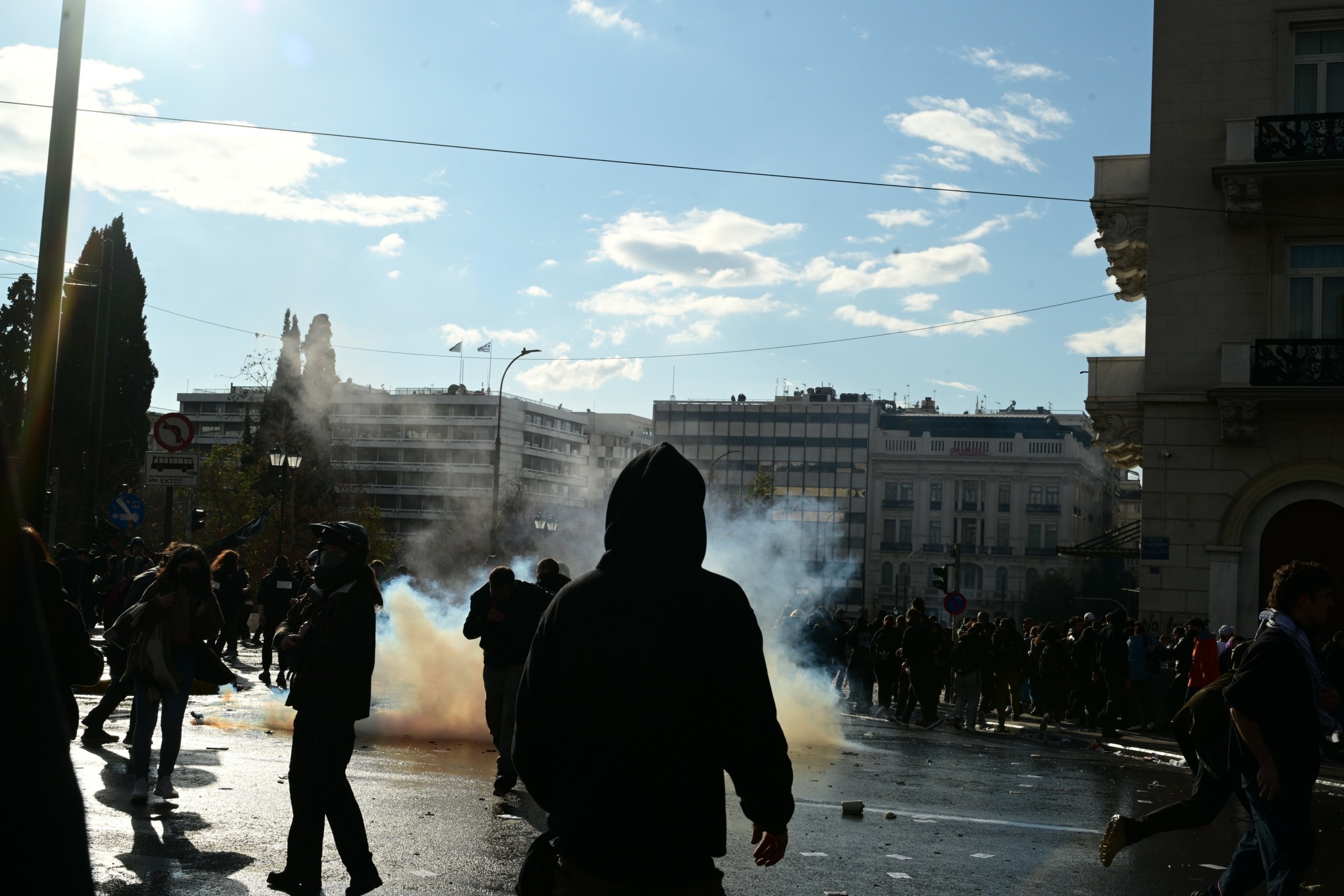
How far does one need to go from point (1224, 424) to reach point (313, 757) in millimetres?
19664

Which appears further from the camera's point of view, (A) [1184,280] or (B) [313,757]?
(A) [1184,280]

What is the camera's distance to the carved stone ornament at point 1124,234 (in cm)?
2362

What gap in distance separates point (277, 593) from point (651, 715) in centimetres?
1836

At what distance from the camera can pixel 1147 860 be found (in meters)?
8.27

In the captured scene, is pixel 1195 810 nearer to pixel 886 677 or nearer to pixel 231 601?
pixel 886 677

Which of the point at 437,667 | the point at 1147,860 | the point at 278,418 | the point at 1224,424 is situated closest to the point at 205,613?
the point at 437,667

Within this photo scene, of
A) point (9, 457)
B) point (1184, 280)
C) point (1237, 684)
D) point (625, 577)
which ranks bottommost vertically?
point (1237, 684)

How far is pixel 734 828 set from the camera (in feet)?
29.0

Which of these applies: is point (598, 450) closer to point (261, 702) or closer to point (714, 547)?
point (714, 547)

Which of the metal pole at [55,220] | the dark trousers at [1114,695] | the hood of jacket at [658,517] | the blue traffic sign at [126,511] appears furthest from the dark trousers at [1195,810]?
the blue traffic sign at [126,511]

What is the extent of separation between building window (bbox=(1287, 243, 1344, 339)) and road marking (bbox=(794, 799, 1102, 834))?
51.1 ft

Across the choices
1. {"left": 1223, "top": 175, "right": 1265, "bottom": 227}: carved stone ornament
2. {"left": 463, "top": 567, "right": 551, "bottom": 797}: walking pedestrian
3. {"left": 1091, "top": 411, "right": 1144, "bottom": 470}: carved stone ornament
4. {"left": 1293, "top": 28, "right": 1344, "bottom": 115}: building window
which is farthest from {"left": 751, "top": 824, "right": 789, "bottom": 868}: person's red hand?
{"left": 1293, "top": 28, "right": 1344, "bottom": 115}: building window

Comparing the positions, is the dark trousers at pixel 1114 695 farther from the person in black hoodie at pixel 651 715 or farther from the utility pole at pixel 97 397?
the person in black hoodie at pixel 651 715

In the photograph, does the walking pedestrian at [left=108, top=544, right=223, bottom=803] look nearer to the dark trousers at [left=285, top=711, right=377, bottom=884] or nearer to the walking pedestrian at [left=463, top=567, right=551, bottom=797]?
the walking pedestrian at [left=463, top=567, right=551, bottom=797]
